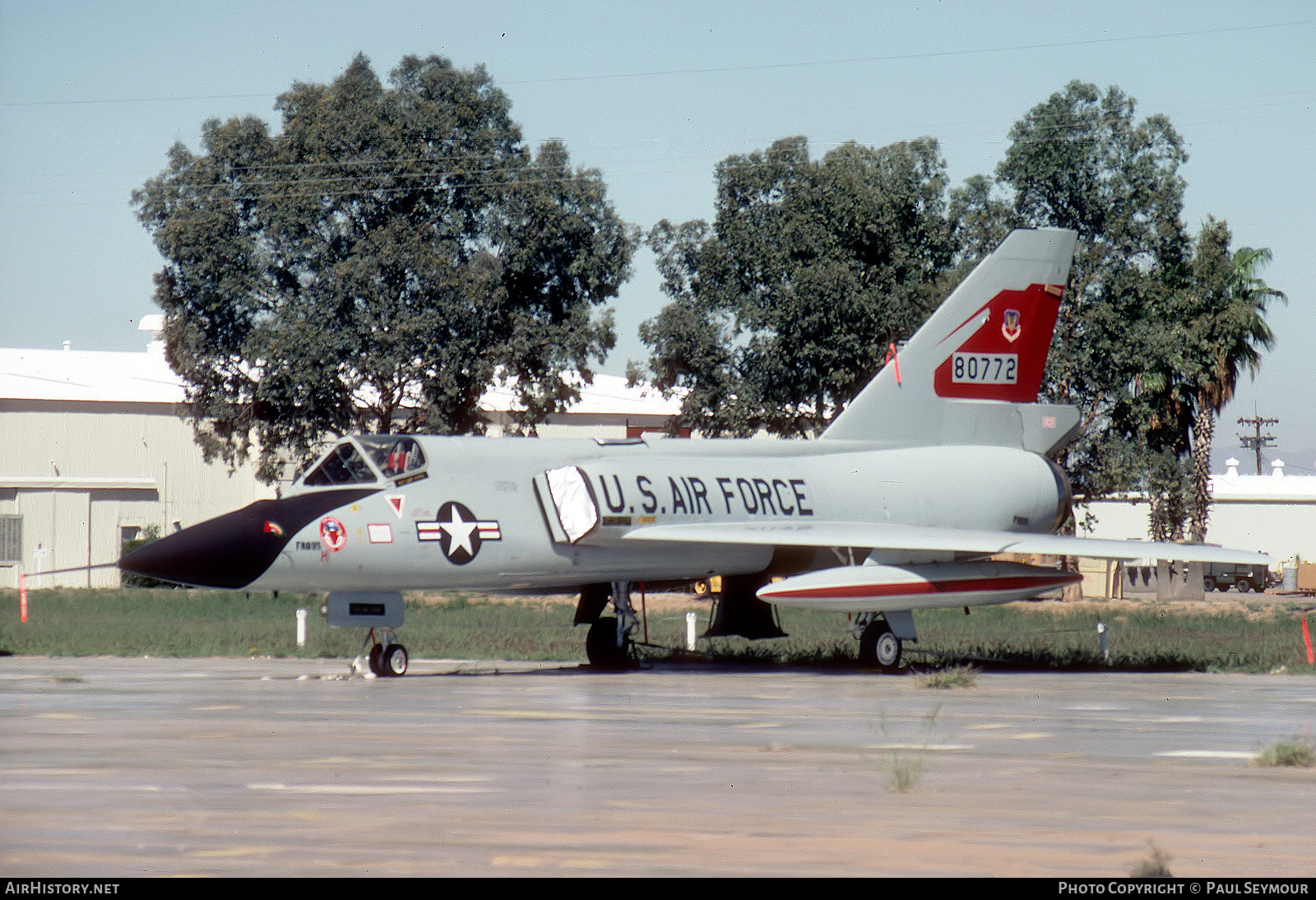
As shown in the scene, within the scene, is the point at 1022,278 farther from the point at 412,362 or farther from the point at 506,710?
the point at 412,362

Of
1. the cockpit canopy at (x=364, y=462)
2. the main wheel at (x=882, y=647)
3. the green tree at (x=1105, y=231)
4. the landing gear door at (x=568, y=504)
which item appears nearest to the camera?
the cockpit canopy at (x=364, y=462)

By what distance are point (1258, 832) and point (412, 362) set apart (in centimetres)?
3966

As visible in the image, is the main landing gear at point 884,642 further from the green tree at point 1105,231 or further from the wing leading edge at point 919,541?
the green tree at point 1105,231

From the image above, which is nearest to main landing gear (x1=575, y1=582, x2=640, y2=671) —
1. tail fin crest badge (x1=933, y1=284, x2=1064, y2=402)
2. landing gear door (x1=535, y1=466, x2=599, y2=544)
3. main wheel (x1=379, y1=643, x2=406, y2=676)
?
landing gear door (x1=535, y1=466, x2=599, y2=544)

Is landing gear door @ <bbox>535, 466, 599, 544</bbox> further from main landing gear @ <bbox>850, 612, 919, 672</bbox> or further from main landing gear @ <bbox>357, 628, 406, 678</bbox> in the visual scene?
main landing gear @ <bbox>850, 612, 919, 672</bbox>

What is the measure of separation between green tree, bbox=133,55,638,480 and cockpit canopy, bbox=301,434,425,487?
26.1 m

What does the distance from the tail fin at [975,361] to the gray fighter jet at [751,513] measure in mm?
30

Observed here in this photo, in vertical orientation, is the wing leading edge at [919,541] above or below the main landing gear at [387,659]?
above

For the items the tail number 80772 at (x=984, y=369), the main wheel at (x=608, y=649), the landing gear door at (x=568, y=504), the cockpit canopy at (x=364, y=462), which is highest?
the tail number 80772 at (x=984, y=369)

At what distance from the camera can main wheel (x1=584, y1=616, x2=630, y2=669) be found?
834 inches

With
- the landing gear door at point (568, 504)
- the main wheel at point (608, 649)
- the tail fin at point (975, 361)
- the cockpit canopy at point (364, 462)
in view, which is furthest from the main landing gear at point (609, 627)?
the tail fin at point (975, 361)

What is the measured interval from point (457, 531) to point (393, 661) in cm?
182

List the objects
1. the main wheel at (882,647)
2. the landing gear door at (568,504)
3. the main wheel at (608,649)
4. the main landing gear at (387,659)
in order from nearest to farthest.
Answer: the main landing gear at (387,659), the landing gear door at (568,504), the main wheel at (608,649), the main wheel at (882,647)

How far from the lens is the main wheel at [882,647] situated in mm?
21297
